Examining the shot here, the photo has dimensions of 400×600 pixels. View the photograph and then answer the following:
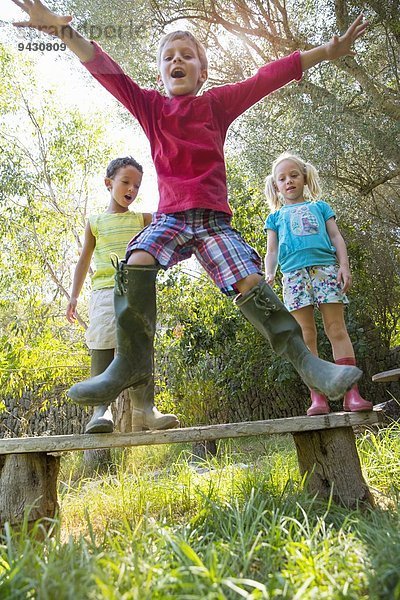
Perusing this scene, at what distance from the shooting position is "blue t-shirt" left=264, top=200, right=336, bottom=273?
2.80 m

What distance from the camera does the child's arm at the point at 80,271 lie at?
286cm

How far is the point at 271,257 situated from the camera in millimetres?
2977

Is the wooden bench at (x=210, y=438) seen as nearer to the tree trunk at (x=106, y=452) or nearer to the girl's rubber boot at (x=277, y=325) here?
the girl's rubber boot at (x=277, y=325)

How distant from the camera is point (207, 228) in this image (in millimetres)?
2232

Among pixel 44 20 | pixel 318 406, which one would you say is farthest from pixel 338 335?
pixel 44 20

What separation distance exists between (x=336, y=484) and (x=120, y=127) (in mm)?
6311

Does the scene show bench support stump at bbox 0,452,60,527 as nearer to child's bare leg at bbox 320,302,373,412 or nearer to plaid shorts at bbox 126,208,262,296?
plaid shorts at bbox 126,208,262,296

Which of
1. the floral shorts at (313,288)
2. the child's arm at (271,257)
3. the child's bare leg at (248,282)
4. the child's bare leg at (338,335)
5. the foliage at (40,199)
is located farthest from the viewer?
the foliage at (40,199)

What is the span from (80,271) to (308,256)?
1.16 meters

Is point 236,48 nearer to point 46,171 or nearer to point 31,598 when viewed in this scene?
point 46,171

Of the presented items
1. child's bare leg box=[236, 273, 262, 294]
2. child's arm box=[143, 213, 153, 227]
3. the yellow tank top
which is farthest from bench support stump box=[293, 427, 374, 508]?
child's arm box=[143, 213, 153, 227]

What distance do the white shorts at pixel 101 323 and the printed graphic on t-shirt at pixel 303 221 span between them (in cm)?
99

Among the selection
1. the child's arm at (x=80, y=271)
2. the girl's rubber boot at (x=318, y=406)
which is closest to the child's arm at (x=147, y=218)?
the child's arm at (x=80, y=271)

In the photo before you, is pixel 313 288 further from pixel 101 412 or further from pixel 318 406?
pixel 101 412
